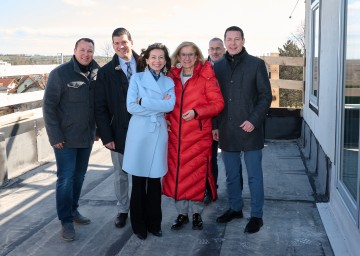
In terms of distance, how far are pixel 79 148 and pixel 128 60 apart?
91 centimetres

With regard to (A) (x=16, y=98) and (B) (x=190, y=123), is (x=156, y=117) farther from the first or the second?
(A) (x=16, y=98)

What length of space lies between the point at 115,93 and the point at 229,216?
1577mm

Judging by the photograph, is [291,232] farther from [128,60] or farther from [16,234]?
[16,234]

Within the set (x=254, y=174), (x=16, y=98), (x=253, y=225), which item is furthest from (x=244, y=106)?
(x=16, y=98)

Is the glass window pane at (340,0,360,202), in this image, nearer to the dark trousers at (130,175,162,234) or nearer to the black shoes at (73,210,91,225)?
the dark trousers at (130,175,162,234)

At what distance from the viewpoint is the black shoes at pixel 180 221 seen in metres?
3.93

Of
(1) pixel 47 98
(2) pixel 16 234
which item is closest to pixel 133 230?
(2) pixel 16 234

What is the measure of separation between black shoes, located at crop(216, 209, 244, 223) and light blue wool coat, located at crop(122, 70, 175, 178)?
80 cm

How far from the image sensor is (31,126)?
6.42 metres

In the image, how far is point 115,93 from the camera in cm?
380

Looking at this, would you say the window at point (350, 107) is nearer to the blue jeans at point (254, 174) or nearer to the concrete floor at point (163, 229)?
the concrete floor at point (163, 229)

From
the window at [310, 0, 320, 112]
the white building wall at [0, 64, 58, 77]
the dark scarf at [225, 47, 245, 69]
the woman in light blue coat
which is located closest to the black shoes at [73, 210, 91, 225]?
the woman in light blue coat

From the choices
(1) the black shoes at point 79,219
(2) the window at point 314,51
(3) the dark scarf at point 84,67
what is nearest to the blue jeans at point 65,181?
(1) the black shoes at point 79,219

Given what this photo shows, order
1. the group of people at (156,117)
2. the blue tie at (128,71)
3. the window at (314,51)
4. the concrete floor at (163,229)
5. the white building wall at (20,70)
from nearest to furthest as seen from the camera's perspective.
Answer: the concrete floor at (163,229) < the group of people at (156,117) < the blue tie at (128,71) < the white building wall at (20,70) < the window at (314,51)
